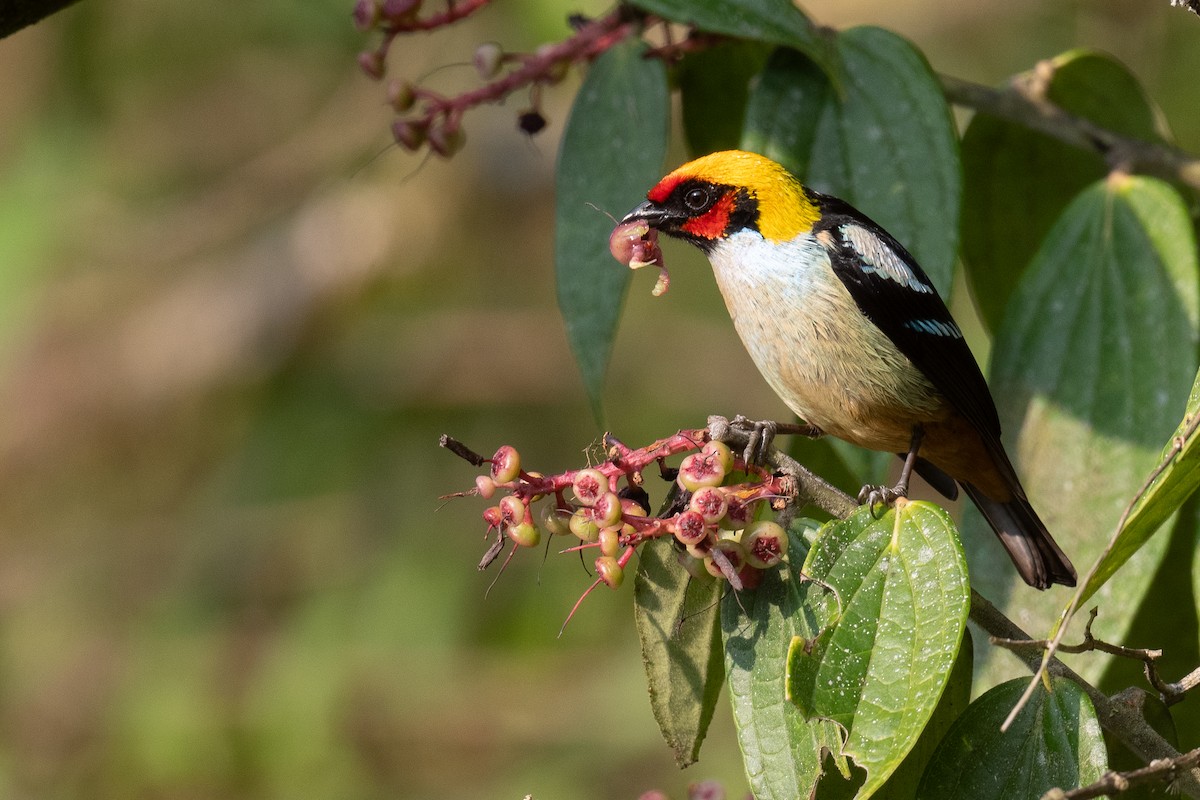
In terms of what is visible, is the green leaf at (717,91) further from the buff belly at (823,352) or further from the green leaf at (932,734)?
the green leaf at (932,734)

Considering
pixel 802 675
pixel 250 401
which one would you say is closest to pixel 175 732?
pixel 250 401

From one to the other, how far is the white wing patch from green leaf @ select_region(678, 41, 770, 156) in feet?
1.70

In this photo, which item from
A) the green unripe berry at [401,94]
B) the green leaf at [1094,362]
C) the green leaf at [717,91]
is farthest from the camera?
the green leaf at [717,91]

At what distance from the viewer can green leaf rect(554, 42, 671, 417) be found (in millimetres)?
2406

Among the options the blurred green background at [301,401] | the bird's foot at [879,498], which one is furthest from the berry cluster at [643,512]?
the blurred green background at [301,401]

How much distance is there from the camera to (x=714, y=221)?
2.58m

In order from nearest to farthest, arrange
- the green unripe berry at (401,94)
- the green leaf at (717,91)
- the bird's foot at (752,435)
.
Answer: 1. the bird's foot at (752,435)
2. the green unripe berry at (401,94)
3. the green leaf at (717,91)

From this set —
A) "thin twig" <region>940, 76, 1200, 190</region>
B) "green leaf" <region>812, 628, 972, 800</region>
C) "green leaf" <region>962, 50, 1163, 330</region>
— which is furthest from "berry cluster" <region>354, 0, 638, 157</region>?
"green leaf" <region>812, 628, 972, 800</region>

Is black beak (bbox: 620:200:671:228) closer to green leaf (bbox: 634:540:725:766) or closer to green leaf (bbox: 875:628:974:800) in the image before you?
green leaf (bbox: 634:540:725:766)

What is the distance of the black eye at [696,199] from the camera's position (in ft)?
8.32

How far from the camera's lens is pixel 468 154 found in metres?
6.61

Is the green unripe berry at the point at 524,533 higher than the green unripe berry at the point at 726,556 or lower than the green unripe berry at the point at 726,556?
higher

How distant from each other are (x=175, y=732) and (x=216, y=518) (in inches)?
51.2

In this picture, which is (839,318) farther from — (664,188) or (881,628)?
(881,628)
